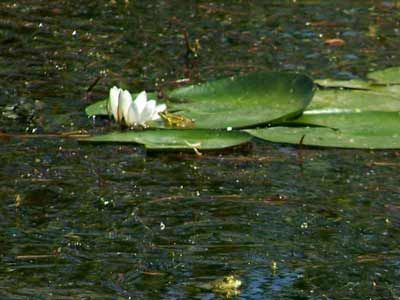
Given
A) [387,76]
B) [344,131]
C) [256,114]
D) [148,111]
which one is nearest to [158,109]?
[148,111]

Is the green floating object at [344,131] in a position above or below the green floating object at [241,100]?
below

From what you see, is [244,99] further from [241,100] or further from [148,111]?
[148,111]

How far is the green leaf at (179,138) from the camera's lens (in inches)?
141

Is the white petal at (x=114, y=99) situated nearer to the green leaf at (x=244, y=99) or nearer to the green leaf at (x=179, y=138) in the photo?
the green leaf at (x=179, y=138)

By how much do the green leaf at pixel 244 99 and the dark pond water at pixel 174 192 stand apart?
0.50ft

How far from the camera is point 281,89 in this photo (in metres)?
3.97

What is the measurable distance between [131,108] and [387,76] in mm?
1035

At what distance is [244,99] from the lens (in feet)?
13.1

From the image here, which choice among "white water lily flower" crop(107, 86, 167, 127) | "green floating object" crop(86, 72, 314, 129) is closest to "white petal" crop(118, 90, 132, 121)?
"white water lily flower" crop(107, 86, 167, 127)

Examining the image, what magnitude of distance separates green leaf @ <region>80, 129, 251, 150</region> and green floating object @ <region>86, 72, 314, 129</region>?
0.32 ft

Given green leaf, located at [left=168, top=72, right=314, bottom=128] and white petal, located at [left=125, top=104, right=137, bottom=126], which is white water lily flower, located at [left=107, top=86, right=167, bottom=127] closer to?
white petal, located at [left=125, top=104, right=137, bottom=126]

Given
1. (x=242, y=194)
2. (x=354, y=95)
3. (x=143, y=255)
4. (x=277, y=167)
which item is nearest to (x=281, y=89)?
(x=354, y=95)

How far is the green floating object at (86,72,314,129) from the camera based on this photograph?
380 centimetres

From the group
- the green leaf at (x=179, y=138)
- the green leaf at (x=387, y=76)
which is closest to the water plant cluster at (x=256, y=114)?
the green leaf at (x=179, y=138)
